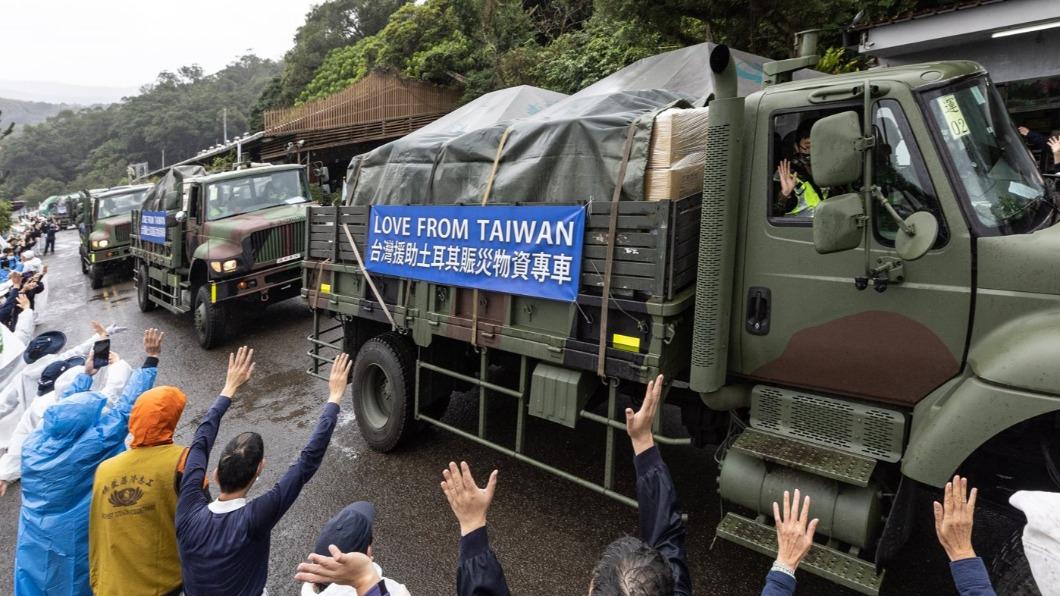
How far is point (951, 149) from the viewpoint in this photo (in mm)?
2760

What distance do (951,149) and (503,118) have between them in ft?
12.0

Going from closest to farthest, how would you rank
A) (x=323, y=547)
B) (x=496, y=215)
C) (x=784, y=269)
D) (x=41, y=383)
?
(x=323, y=547)
(x=784, y=269)
(x=496, y=215)
(x=41, y=383)

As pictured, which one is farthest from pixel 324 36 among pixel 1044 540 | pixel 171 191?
pixel 1044 540

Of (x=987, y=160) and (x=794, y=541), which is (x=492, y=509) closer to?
(x=794, y=541)

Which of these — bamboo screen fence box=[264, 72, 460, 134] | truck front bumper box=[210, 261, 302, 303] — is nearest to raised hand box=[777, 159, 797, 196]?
truck front bumper box=[210, 261, 302, 303]

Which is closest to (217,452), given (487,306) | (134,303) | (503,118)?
(487,306)

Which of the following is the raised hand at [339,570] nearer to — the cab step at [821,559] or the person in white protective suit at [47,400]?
the cab step at [821,559]

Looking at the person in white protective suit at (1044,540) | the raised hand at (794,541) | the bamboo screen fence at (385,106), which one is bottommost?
the raised hand at (794,541)

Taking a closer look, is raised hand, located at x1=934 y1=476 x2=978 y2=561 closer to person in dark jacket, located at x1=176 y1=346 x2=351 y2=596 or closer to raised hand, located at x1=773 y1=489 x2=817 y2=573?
raised hand, located at x1=773 y1=489 x2=817 y2=573

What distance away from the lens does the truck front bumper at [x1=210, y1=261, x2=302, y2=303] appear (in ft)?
28.1

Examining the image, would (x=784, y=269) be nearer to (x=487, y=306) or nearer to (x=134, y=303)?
(x=487, y=306)

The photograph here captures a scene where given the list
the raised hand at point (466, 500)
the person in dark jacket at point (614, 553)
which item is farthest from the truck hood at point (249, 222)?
the raised hand at point (466, 500)

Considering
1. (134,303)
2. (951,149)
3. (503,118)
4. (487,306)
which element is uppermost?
(503,118)

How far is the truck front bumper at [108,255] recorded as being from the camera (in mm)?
14922
